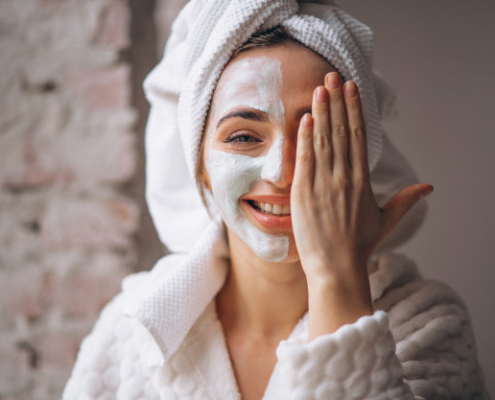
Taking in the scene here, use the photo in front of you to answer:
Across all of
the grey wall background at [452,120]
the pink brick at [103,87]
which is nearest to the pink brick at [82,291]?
the pink brick at [103,87]

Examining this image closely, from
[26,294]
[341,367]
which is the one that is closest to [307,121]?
[341,367]

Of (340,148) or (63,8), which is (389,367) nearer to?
(340,148)

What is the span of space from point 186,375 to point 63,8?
780 millimetres

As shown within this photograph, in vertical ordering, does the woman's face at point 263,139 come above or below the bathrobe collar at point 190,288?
above

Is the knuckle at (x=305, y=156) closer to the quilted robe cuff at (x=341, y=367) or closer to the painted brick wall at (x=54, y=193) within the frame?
the quilted robe cuff at (x=341, y=367)

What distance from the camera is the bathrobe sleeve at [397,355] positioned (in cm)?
55

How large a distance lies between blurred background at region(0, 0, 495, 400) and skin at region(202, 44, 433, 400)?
34 centimetres

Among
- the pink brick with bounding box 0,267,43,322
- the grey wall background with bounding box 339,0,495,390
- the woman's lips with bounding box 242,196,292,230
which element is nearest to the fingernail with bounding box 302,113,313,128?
the woman's lips with bounding box 242,196,292,230

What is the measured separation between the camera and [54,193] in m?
1.01

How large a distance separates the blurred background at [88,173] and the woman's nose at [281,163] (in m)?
0.43

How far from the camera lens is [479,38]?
3.04ft

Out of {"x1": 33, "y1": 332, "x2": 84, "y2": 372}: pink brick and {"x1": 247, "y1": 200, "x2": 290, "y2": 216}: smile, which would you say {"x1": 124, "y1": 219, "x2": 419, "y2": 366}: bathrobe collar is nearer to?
{"x1": 247, "y1": 200, "x2": 290, "y2": 216}: smile

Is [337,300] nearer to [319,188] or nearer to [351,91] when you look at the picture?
[319,188]

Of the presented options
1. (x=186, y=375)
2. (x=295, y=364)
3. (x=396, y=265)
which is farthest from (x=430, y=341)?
(x=186, y=375)
